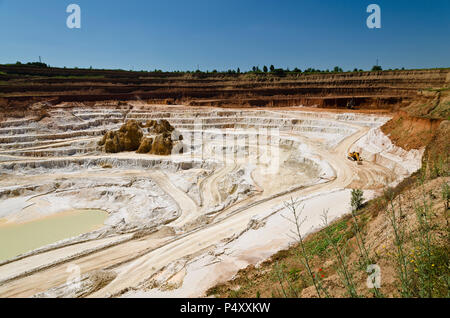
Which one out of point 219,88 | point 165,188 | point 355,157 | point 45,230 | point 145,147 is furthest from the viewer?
point 219,88

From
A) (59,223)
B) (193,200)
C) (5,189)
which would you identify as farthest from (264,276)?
(5,189)

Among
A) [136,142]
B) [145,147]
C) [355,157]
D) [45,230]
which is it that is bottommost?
[45,230]

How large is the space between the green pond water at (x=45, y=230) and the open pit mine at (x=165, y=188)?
0.13 m

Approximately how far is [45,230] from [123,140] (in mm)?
17497

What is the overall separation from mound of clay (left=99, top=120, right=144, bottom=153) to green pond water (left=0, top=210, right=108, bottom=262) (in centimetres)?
1400

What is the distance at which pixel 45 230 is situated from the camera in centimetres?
1778

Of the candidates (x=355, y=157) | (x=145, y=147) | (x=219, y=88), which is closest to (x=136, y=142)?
(x=145, y=147)

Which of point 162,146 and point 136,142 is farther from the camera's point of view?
point 136,142

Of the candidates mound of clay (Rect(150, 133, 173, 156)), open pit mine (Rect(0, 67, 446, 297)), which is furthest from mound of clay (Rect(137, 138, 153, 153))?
mound of clay (Rect(150, 133, 173, 156))

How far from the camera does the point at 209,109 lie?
47.6 m

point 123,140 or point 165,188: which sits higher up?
point 123,140

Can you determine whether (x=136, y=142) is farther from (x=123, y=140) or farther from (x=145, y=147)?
(x=145, y=147)

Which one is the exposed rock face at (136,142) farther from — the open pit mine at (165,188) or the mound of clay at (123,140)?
the open pit mine at (165,188)

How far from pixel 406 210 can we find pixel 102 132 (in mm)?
38909
